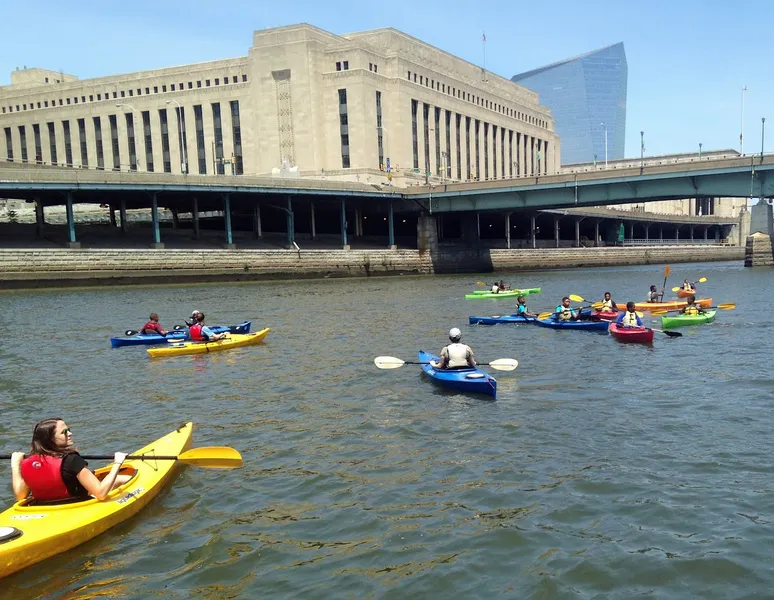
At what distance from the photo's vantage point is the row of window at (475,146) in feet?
355

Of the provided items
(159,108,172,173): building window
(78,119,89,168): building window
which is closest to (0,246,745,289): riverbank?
(159,108,172,173): building window

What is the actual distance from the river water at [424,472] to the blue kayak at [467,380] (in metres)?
0.29

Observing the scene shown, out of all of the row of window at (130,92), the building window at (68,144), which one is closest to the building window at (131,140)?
the row of window at (130,92)

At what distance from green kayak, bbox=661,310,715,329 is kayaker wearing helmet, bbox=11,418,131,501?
21545 millimetres

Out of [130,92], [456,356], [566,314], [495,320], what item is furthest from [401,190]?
[130,92]

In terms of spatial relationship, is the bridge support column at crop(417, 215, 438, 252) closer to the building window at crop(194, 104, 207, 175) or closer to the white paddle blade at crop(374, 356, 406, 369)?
the building window at crop(194, 104, 207, 175)

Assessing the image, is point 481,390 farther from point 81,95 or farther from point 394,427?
point 81,95

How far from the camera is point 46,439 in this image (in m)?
7.89

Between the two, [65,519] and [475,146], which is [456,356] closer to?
[65,519]

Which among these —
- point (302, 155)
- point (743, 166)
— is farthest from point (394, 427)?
point (302, 155)

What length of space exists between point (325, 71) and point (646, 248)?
54.8 m

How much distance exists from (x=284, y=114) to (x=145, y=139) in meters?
28.1

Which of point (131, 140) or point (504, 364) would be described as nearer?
point (504, 364)

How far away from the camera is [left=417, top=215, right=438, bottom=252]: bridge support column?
71.9 m
